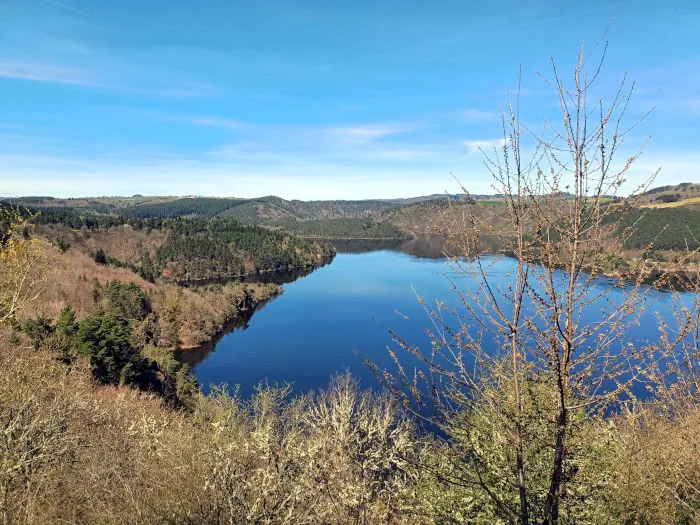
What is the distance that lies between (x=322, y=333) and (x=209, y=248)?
79.4 m

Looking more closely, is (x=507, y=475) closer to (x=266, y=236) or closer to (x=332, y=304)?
(x=332, y=304)

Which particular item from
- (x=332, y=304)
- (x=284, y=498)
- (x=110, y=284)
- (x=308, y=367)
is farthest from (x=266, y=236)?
(x=284, y=498)

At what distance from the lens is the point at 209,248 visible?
133 metres

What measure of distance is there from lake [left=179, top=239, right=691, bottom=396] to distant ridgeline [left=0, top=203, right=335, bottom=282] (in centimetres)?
2832

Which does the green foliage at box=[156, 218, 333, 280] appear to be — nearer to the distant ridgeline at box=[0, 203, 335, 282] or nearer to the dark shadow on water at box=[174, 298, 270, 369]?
the distant ridgeline at box=[0, 203, 335, 282]

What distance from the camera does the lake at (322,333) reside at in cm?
4931

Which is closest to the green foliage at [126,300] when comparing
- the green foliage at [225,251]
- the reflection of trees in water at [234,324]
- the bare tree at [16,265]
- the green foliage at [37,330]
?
the reflection of trees in water at [234,324]

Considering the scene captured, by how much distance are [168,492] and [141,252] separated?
432ft

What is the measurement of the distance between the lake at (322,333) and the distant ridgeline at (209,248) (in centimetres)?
2832

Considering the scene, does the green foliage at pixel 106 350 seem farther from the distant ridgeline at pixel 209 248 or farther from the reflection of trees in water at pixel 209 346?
the distant ridgeline at pixel 209 248

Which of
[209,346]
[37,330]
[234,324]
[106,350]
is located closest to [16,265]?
[37,330]

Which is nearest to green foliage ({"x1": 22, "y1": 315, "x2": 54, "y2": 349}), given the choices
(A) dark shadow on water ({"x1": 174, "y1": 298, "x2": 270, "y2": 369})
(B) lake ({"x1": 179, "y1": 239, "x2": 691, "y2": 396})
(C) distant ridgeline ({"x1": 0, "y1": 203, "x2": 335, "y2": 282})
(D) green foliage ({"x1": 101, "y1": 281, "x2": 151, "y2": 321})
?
(A) dark shadow on water ({"x1": 174, "y1": 298, "x2": 270, "y2": 369})

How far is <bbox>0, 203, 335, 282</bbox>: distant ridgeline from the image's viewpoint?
123500mm

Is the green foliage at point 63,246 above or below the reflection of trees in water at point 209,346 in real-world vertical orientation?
above
